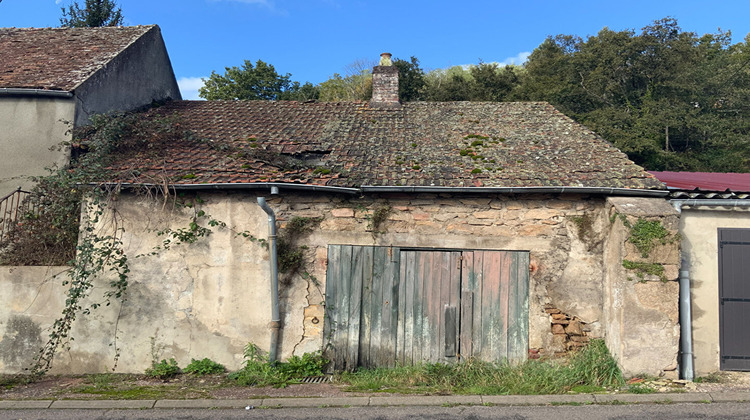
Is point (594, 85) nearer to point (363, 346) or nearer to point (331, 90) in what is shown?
point (331, 90)

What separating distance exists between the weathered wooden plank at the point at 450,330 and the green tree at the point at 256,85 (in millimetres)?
19186

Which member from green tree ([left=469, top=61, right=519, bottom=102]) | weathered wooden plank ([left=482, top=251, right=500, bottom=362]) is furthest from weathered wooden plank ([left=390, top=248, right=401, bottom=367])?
green tree ([left=469, top=61, right=519, bottom=102])

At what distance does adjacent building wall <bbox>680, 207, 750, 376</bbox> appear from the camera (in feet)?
21.4

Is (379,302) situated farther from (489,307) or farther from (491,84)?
(491,84)

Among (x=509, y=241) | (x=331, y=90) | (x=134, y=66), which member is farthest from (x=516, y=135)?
(x=331, y=90)

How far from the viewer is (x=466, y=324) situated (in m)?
6.83

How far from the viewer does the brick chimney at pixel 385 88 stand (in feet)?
36.5

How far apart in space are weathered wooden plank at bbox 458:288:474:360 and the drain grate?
1.87 m

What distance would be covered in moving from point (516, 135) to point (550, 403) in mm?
4911

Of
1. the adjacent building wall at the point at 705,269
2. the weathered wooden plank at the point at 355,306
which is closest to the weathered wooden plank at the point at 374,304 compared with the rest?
the weathered wooden plank at the point at 355,306

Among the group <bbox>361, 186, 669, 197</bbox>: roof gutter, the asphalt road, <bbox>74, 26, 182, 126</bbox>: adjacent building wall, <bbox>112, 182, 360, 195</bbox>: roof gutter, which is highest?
<bbox>74, 26, 182, 126</bbox>: adjacent building wall

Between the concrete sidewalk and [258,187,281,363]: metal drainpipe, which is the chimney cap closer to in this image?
[258,187,281,363]: metal drainpipe

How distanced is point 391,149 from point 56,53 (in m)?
7.53

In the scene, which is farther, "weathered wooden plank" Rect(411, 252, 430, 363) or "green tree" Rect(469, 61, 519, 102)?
"green tree" Rect(469, 61, 519, 102)
